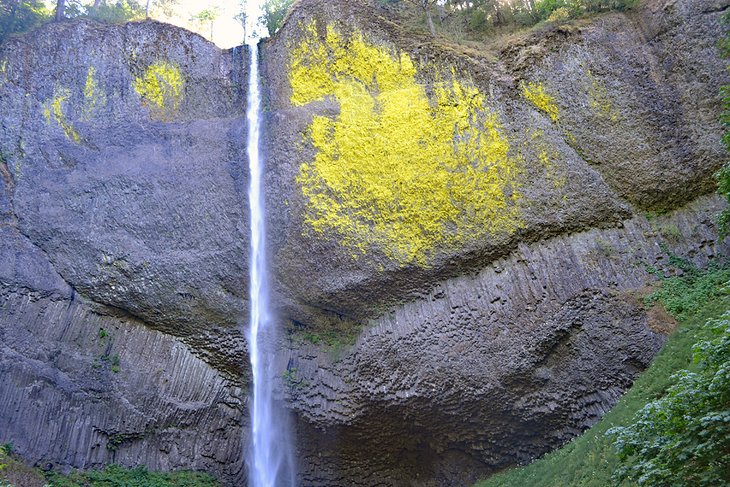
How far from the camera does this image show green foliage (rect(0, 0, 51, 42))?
1756 cm

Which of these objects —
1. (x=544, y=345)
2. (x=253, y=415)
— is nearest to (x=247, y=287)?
(x=253, y=415)

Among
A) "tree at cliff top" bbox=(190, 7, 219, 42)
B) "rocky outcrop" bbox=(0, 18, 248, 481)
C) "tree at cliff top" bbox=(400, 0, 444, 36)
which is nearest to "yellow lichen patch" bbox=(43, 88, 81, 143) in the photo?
"rocky outcrop" bbox=(0, 18, 248, 481)

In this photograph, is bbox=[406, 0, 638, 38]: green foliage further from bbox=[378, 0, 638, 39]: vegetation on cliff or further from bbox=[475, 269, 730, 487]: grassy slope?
bbox=[475, 269, 730, 487]: grassy slope

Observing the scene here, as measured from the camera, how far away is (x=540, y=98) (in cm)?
1602

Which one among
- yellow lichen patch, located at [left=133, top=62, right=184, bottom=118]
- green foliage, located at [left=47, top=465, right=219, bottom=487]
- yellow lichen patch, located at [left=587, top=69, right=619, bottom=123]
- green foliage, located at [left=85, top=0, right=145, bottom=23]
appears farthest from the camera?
green foliage, located at [left=85, top=0, right=145, bottom=23]

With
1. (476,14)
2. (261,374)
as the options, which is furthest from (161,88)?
(476,14)

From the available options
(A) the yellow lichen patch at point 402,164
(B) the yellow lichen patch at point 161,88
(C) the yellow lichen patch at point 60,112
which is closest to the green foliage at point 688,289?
(A) the yellow lichen patch at point 402,164

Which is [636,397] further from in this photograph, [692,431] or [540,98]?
[540,98]

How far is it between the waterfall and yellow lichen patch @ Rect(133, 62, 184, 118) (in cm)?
259

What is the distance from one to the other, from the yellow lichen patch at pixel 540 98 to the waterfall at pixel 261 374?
761cm

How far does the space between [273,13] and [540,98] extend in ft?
32.3

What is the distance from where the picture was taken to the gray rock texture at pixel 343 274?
1399 centimetres

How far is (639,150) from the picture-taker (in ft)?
49.8

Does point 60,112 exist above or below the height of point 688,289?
above
